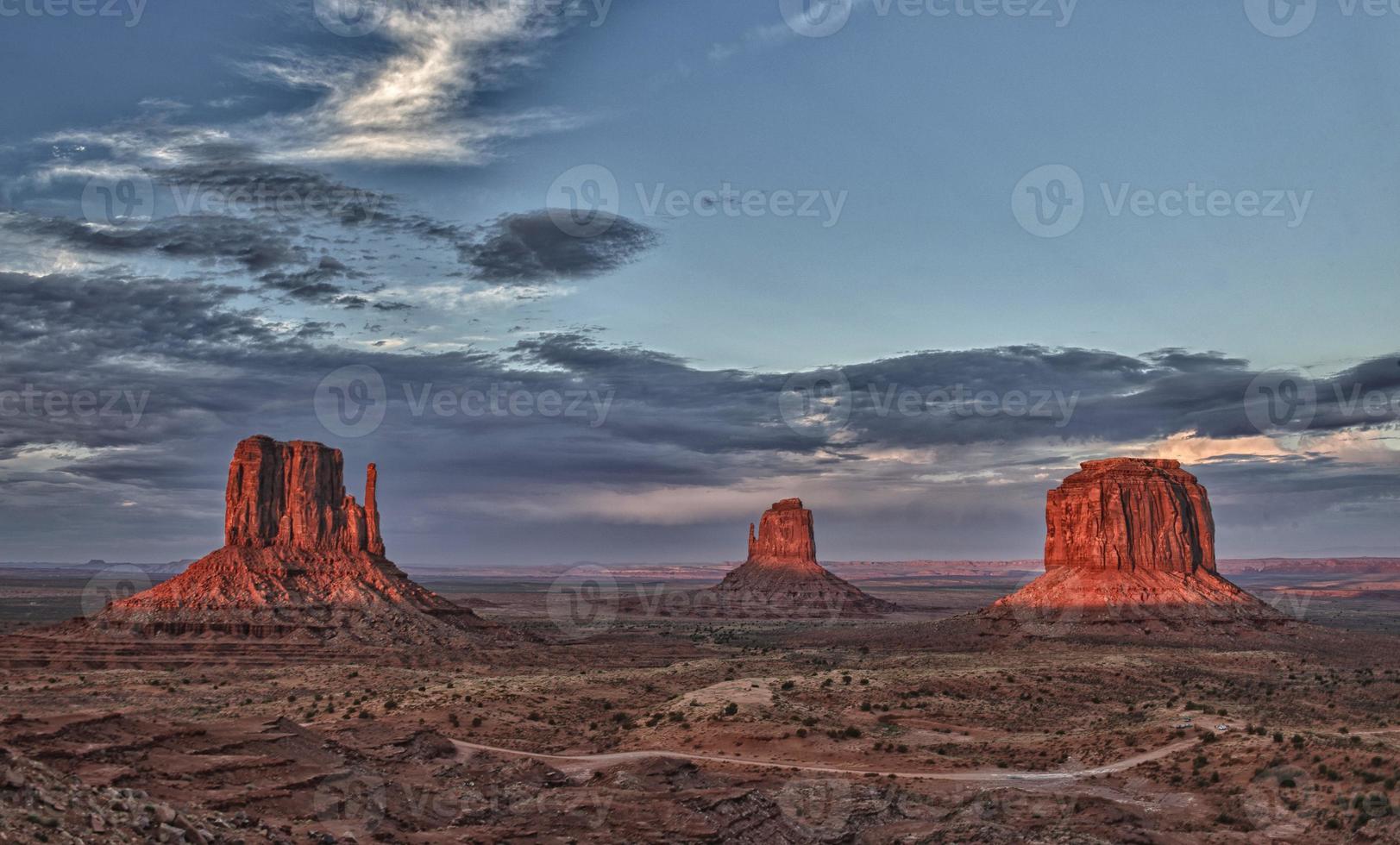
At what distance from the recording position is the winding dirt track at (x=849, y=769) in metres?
39.9

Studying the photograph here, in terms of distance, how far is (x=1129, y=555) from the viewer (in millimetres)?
112125

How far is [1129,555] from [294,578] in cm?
8503

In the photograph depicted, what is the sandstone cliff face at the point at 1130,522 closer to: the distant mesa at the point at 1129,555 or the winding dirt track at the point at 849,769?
the distant mesa at the point at 1129,555

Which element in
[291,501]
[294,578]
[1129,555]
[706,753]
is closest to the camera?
[706,753]

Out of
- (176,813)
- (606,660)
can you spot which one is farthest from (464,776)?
(606,660)

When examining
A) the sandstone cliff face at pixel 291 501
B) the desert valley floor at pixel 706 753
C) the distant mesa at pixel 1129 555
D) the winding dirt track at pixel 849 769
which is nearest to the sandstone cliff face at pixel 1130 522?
the distant mesa at pixel 1129 555

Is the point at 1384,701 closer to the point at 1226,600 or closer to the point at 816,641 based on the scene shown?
the point at 1226,600

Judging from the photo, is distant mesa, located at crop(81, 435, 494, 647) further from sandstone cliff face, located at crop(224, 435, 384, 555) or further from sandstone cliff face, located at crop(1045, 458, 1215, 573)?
sandstone cliff face, located at crop(1045, 458, 1215, 573)

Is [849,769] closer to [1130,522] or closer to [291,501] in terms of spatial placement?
[291,501]

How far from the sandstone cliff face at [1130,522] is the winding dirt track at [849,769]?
Result: 237ft

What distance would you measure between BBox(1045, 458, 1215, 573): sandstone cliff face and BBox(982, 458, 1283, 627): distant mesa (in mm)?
93

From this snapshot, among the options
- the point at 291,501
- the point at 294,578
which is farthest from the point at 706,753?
the point at 291,501

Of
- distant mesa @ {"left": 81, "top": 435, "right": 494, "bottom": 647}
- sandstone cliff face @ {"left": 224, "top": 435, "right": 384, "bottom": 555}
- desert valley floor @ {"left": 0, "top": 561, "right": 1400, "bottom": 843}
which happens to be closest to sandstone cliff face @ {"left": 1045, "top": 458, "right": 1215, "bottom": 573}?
desert valley floor @ {"left": 0, "top": 561, "right": 1400, "bottom": 843}

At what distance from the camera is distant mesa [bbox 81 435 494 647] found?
9369 cm
